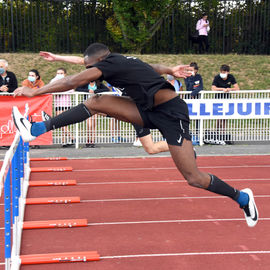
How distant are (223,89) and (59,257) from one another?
8458mm

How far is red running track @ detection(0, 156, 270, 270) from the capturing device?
5.21 metres

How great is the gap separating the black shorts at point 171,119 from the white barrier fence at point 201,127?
7.00m

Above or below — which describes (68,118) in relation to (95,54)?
below

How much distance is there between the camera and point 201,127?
499 inches

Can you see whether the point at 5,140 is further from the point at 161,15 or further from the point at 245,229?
the point at 161,15

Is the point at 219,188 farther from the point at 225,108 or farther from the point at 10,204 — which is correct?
the point at 225,108

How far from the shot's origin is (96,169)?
9953 millimetres

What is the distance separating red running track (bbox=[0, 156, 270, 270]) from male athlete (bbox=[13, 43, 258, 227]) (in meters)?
0.68

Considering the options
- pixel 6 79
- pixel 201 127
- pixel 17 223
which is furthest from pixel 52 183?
pixel 201 127

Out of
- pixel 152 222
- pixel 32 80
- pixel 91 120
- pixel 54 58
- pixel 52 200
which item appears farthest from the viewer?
pixel 91 120

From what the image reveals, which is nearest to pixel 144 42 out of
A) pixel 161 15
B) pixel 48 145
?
pixel 161 15

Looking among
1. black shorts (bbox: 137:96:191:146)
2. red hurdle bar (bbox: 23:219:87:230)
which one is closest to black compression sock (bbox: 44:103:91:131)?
black shorts (bbox: 137:96:191:146)

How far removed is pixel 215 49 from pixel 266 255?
17935 millimetres

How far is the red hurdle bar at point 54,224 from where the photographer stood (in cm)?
621
